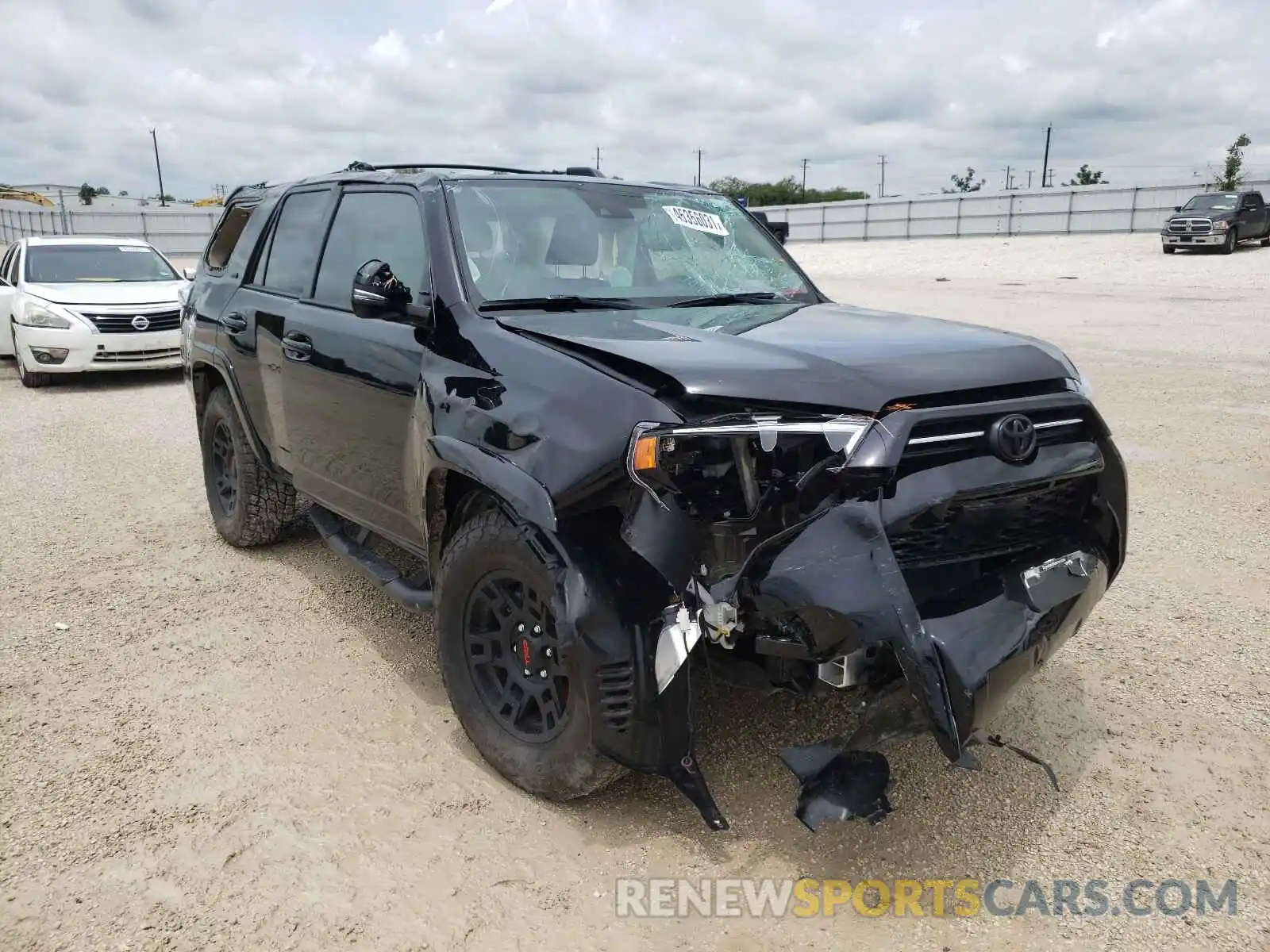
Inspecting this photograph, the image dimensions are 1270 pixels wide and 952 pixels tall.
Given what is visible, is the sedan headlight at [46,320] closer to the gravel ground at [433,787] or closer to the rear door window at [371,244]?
the gravel ground at [433,787]

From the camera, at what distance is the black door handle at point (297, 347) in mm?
4328

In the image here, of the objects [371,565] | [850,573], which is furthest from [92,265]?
[850,573]

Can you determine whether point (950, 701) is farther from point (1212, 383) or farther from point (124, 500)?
point (1212, 383)

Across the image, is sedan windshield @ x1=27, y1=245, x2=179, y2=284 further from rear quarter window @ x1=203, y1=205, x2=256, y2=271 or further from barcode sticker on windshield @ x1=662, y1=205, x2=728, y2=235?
barcode sticker on windshield @ x1=662, y1=205, x2=728, y2=235

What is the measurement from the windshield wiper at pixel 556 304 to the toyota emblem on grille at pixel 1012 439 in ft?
4.69

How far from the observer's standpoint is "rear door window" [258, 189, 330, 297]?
4602 millimetres

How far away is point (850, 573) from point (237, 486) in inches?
162

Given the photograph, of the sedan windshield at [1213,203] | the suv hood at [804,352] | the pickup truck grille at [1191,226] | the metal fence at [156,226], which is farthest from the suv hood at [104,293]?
the metal fence at [156,226]

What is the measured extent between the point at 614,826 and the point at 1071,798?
1452 mm

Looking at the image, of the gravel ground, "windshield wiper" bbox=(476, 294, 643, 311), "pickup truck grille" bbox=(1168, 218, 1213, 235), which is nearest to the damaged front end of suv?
the gravel ground

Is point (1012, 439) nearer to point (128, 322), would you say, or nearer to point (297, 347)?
point (297, 347)

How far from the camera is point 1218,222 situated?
28000 millimetres

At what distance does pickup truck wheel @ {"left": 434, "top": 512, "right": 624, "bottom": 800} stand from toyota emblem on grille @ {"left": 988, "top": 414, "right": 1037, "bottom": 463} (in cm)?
128

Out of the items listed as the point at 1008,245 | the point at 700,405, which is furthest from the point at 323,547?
the point at 1008,245
